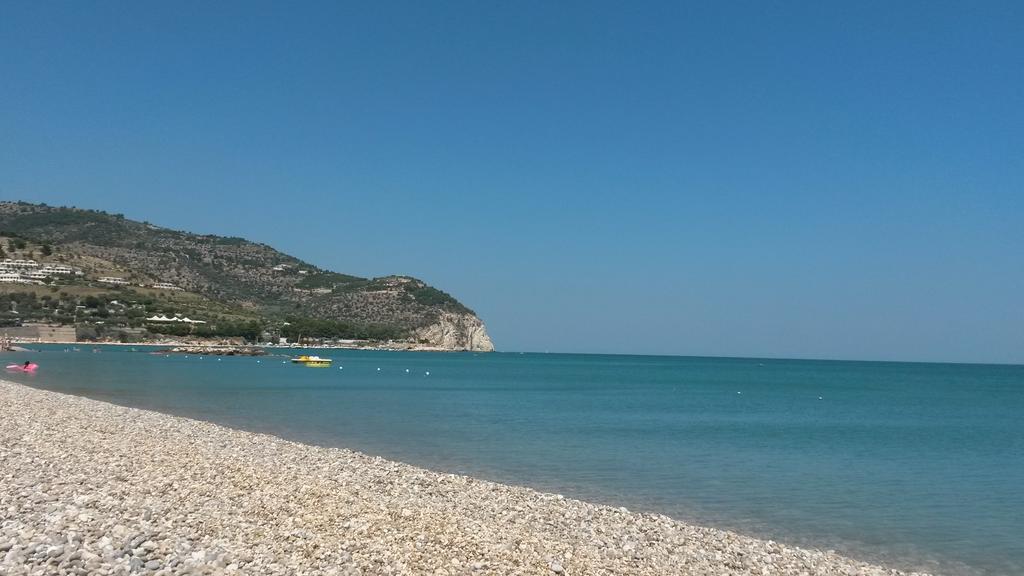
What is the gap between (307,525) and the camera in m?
10.4

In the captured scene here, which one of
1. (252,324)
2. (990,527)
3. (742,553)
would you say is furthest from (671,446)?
(252,324)

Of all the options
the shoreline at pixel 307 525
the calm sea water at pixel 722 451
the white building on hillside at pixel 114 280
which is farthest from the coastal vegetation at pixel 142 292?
the shoreline at pixel 307 525

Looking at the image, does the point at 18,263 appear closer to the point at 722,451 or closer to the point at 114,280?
the point at 114,280

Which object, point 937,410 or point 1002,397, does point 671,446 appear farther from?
point 1002,397

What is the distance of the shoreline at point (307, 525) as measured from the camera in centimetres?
852

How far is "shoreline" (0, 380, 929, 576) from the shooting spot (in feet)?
28.0

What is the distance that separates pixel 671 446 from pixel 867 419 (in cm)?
2104

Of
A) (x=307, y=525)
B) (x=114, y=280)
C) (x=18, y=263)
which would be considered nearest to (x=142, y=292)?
(x=114, y=280)

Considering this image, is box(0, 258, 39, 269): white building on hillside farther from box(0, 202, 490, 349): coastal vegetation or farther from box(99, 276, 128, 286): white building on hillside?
box(99, 276, 128, 286): white building on hillside

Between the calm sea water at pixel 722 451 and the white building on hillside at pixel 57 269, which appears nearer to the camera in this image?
the calm sea water at pixel 722 451

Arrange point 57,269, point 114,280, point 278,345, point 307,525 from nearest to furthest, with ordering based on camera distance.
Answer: point 307,525 < point 57,269 < point 114,280 < point 278,345

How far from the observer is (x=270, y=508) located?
11.5 metres

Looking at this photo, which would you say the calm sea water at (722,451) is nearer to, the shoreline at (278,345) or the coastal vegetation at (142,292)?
the shoreline at (278,345)

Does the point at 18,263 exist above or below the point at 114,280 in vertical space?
above
